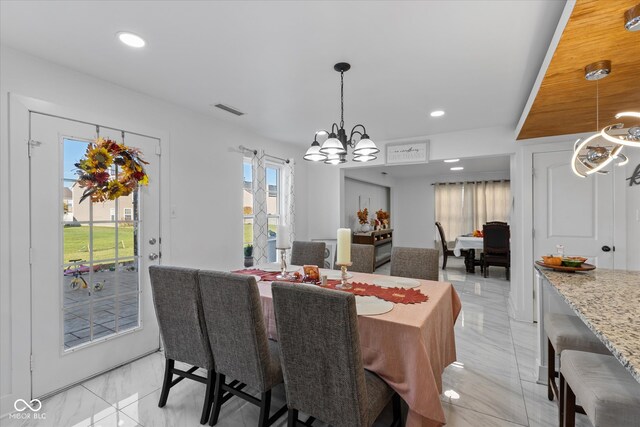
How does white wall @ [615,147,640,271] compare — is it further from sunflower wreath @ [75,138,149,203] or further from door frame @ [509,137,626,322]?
sunflower wreath @ [75,138,149,203]

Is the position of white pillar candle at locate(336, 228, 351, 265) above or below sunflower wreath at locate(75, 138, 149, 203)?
below

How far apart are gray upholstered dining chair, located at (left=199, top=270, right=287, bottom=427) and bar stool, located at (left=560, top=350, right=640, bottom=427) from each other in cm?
140

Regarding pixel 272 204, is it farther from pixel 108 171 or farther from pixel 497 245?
pixel 497 245

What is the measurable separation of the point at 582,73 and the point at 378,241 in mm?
5295

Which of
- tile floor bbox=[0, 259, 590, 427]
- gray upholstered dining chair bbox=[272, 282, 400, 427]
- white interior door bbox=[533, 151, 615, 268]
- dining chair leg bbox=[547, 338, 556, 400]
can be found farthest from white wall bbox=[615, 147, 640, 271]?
gray upholstered dining chair bbox=[272, 282, 400, 427]

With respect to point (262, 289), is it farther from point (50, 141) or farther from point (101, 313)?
point (50, 141)

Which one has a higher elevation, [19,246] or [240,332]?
[19,246]

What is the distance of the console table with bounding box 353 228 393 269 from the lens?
6480 mm

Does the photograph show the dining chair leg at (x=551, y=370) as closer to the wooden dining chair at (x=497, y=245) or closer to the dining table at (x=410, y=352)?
the dining table at (x=410, y=352)

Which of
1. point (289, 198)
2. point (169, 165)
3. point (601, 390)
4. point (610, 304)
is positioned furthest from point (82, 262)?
point (610, 304)

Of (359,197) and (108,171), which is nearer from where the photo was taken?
(108,171)

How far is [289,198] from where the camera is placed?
15.2ft

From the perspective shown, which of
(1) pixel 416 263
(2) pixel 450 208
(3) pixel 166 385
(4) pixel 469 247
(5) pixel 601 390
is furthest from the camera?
(2) pixel 450 208

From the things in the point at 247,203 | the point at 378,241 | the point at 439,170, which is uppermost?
the point at 439,170
